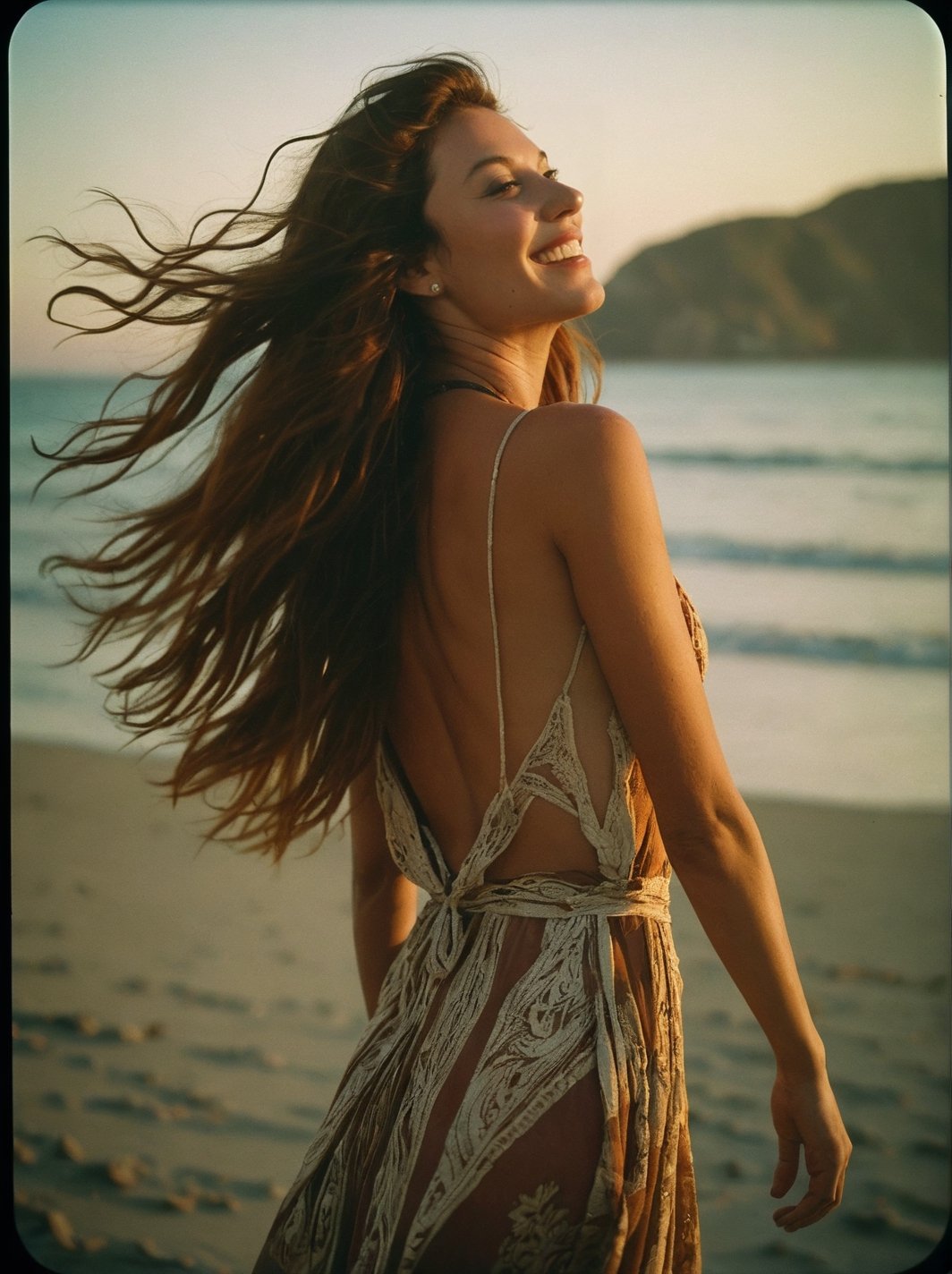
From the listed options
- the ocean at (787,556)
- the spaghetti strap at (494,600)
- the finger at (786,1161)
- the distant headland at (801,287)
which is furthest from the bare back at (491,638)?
the distant headland at (801,287)

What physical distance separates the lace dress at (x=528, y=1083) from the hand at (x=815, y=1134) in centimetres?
13

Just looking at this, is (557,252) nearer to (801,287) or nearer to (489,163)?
(489,163)

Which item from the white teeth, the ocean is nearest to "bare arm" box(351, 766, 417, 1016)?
the white teeth

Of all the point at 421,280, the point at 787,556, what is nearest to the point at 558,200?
the point at 421,280

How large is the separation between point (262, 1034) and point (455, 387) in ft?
11.8

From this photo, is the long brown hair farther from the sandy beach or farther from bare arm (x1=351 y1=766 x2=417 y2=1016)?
the sandy beach

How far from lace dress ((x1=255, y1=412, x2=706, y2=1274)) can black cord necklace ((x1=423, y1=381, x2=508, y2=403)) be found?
0.19 metres

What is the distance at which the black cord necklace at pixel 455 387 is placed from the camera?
5.47 ft

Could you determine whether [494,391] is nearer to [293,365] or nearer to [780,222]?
[293,365]

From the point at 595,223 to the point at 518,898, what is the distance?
10.2m

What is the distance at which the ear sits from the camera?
68.7 inches

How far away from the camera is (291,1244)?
1.67 meters

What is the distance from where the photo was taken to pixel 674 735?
1.50 metres

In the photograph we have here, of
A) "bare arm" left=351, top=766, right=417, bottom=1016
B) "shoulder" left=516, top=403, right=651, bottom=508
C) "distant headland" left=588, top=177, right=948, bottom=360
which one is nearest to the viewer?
"shoulder" left=516, top=403, right=651, bottom=508
